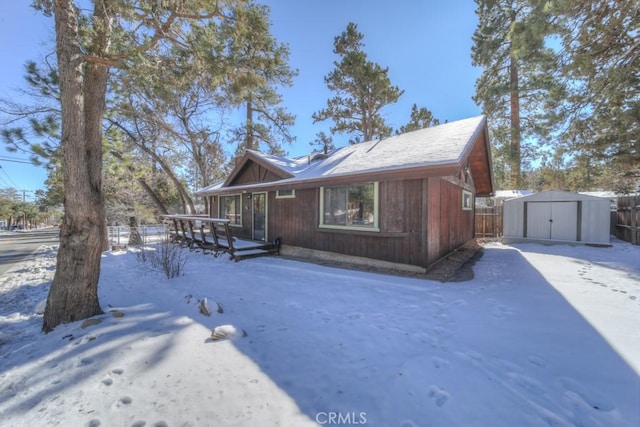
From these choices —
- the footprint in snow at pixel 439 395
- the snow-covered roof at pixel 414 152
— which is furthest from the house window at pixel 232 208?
the footprint in snow at pixel 439 395

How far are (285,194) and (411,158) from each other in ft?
14.9

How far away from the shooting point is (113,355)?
267 centimetres

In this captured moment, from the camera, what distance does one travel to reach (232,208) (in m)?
12.3

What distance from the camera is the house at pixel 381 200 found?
606cm

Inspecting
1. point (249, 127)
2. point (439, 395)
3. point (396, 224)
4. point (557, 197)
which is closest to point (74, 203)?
point (439, 395)

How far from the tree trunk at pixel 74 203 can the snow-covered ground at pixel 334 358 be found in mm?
340

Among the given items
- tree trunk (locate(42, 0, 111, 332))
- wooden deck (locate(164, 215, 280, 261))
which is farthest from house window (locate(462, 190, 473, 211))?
tree trunk (locate(42, 0, 111, 332))

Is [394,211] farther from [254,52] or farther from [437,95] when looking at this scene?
[437,95]

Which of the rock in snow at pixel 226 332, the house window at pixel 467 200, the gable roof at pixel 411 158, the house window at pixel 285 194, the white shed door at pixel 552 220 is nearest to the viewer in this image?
the rock in snow at pixel 226 332

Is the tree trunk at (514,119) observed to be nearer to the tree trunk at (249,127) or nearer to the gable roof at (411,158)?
the gable roof at (411,158)

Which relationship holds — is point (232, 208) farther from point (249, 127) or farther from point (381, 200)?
point (381, 200)

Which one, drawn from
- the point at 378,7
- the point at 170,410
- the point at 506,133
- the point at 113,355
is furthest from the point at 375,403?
the point at 506,133

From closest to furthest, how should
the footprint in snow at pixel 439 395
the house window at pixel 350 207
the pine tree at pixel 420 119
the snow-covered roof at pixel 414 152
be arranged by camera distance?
the footprint in snow at pixel 439 395
the snow-covered roof at pixel 414 152
the house window at pixel 350 207
the pine tree at pixel 420 119

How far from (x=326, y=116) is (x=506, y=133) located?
10.6 meters
